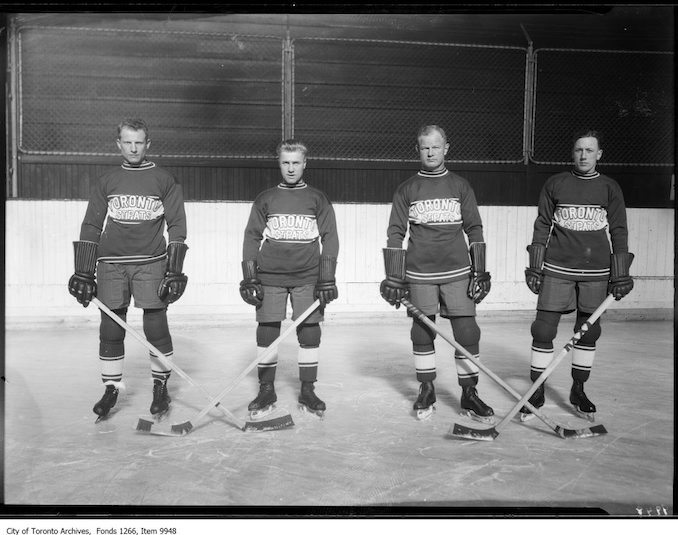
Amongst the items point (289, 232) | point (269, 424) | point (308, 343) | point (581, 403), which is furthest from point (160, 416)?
point (581, 403)

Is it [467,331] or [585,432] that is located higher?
[467,331]

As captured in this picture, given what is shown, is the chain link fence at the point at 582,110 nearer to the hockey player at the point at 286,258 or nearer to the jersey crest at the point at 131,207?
the hockey player at the point at 286,258

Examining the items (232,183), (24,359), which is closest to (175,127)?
(232,183)

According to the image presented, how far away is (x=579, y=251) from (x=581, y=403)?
0.70m

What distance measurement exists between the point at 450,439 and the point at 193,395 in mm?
1322

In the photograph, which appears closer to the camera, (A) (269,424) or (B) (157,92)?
(A) (269,424)

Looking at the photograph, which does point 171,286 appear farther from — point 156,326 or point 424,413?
point 424,413

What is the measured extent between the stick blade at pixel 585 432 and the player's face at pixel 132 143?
6.99 ft

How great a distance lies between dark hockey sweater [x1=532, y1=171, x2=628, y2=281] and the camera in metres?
3.01

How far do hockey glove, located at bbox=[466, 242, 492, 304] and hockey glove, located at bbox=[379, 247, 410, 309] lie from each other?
11.7 inches

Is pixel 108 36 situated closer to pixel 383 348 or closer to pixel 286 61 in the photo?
pixel 286 61

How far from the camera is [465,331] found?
3014 mm

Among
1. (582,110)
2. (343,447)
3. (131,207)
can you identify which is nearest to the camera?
(343,447)

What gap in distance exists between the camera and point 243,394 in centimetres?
337
